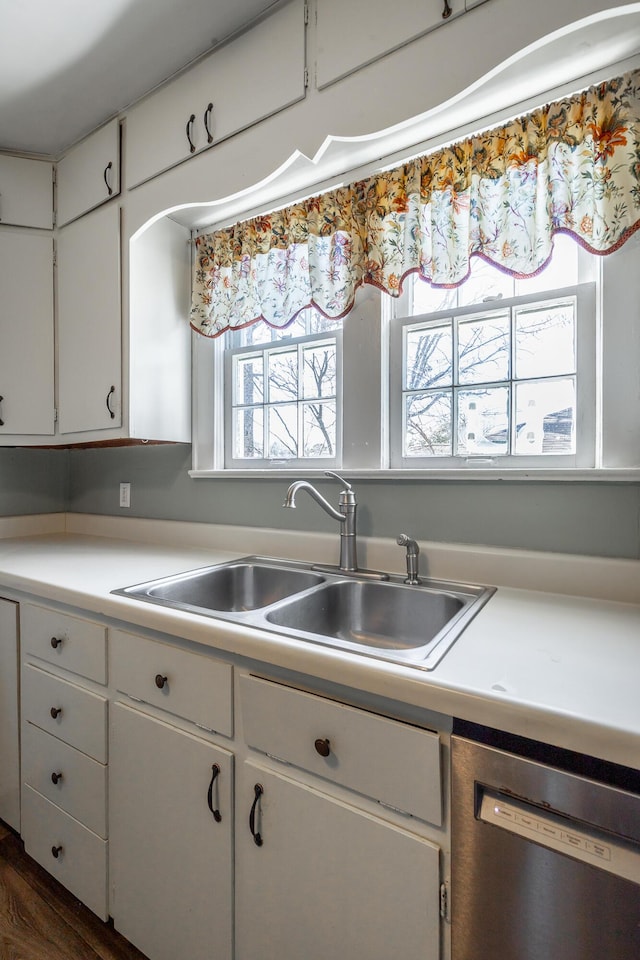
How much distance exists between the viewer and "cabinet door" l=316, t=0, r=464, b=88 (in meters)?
A: 1.13

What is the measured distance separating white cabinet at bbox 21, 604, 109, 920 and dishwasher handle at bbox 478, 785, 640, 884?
99 cm

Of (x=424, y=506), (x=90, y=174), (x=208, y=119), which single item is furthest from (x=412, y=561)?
(x=90, y=174)

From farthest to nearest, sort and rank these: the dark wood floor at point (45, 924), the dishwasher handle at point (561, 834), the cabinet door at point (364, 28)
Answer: the dark wood floor at point (45, 924) → the cabinet door at point (364, 28) → the dishwasher handle at point (561, 834)

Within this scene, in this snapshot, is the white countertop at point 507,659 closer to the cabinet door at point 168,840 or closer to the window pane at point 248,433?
the cabinet door at point 168,840

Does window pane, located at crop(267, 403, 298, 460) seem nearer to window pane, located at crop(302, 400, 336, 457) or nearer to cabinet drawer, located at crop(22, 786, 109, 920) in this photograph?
window pane, located at crop(302, 400, 336, 457)

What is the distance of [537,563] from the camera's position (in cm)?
128

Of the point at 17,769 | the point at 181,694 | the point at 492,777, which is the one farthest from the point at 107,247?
the point at 492,777

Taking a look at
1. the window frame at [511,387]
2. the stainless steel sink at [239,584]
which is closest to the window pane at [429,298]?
the window frame at [511,387]

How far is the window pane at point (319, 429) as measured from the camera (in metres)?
1.76

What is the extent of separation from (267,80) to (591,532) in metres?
1.58

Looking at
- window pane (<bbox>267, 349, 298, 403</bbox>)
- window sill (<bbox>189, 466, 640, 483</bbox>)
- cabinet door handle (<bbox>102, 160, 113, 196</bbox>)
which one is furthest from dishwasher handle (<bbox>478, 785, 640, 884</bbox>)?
cabinet door handle (<bbox>102, 160, 113, 196</bbox>)

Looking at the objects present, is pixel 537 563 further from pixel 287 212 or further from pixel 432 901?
pixel 287 212

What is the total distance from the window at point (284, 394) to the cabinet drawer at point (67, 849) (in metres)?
1.28

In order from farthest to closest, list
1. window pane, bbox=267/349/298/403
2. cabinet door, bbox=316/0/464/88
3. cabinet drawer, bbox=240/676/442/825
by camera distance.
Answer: window pane, bbox=267/349/298/403 < cabinet door, bbox=316/0/464/88 < cabinet drawer, bbox=240/676/442/825
